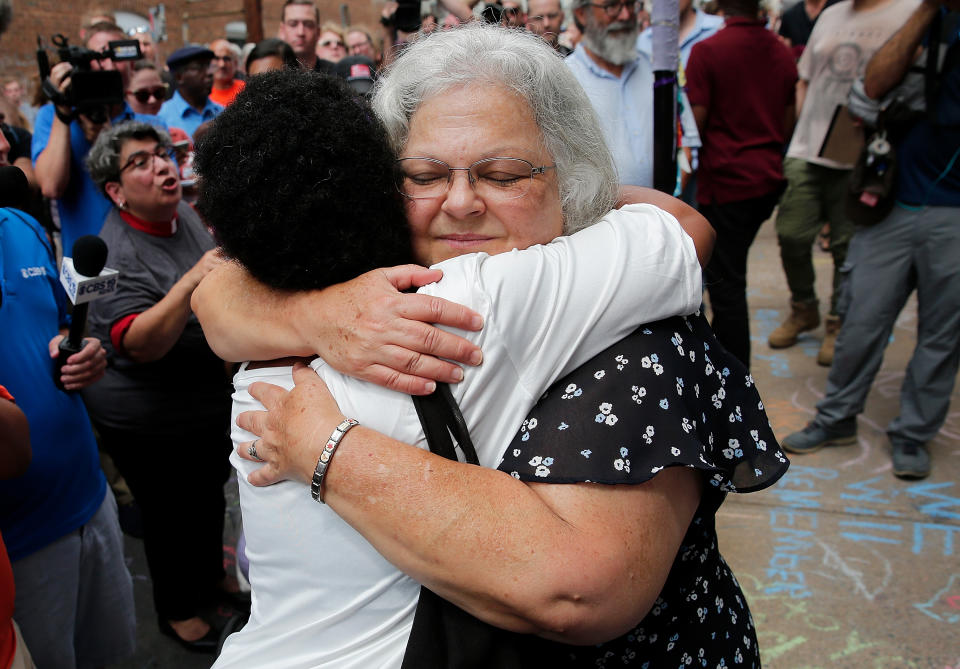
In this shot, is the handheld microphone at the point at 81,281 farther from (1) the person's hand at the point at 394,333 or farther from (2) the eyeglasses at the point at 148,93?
(2) the eyeglasses at the point at 148,93

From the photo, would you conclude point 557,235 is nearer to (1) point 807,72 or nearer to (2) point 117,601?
(2) point 117,601

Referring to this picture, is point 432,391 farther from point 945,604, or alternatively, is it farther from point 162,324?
point 945,604

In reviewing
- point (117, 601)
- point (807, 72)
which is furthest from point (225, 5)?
point (117, 601)

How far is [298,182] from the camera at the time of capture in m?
1.13

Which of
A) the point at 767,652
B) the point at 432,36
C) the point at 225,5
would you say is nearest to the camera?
the point at 432,36

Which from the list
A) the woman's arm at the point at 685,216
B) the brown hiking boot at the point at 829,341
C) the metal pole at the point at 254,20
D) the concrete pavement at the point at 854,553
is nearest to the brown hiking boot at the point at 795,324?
the brown hiking boot at the point at 829,341

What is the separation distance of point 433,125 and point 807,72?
15.0 feet

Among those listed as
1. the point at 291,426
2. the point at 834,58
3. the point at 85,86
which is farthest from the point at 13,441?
the point at 834,58

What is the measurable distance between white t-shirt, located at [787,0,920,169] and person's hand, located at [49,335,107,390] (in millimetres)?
4414

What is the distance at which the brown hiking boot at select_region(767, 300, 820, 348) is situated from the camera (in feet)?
18.1

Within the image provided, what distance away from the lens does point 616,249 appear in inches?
47.7

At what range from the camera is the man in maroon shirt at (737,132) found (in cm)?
435

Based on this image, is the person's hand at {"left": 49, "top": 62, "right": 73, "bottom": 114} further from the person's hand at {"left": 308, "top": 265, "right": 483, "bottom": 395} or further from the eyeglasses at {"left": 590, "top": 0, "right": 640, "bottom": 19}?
the person's hand at {"left": 308, "top": 265, "right": 483, "bottom": 395}

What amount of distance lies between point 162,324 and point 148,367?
349 mm
